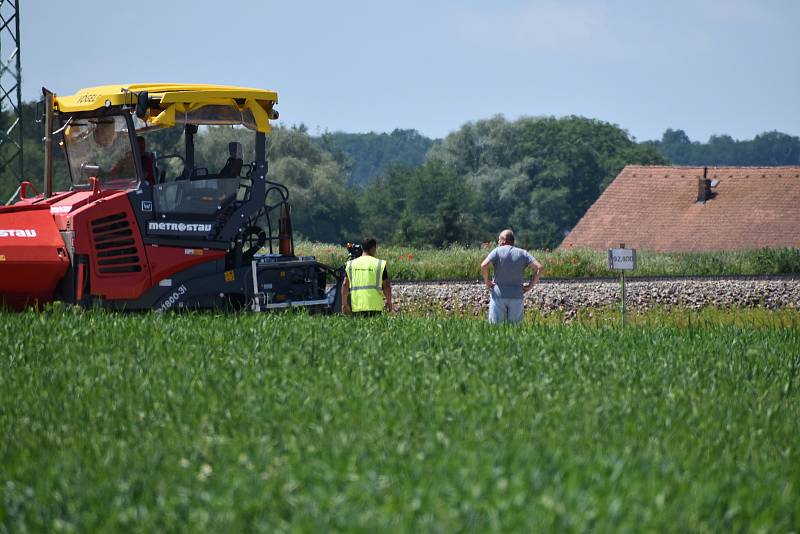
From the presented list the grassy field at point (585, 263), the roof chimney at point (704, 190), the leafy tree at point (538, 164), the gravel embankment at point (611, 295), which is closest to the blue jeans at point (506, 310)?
the gravel embankment at point (611, 295)

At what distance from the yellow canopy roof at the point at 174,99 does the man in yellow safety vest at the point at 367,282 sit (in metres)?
2.10

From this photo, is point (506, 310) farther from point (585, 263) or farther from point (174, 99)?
point (585, 263)

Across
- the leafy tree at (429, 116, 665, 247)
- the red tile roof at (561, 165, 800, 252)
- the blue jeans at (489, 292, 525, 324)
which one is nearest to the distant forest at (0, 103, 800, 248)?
the leafy tree at (429, 116, 665, 247)

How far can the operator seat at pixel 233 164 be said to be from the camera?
1493 centimetres

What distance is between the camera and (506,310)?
1524 cm

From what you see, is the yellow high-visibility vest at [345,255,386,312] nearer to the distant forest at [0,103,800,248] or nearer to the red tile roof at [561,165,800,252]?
the red tile roof at [561,165,800,252]

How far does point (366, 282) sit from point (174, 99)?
3.27m

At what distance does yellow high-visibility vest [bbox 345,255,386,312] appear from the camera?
1472 centimetres

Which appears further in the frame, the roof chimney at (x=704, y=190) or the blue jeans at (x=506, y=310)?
the roof chimney at (x=704, y=190)

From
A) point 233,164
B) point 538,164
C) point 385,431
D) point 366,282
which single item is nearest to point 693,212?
point 366,282

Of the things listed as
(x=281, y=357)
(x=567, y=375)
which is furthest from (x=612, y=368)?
(x=281, y=357)

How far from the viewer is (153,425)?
7695mm

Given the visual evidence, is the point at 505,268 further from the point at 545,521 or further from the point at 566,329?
the point at 545,521

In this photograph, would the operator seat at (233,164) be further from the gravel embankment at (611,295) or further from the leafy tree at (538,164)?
the leafy tree at (538,164)
